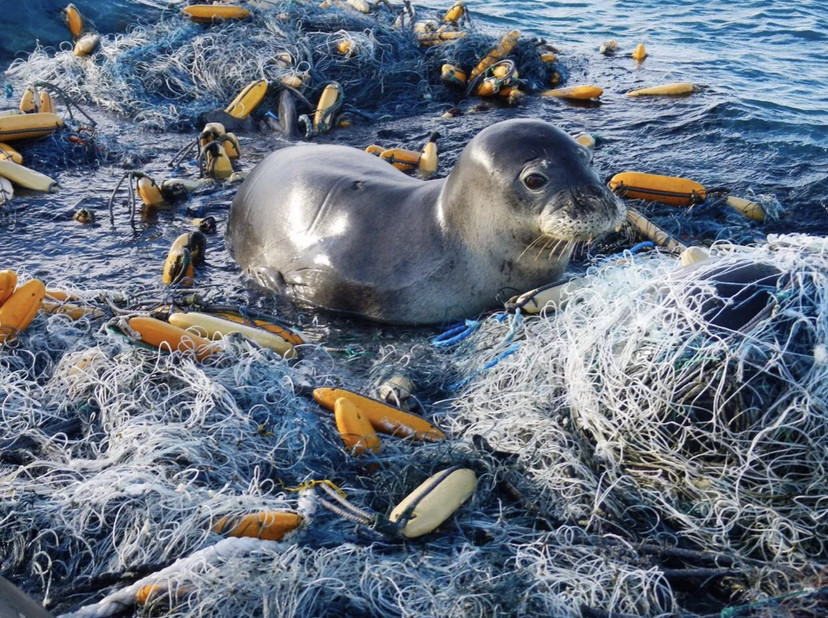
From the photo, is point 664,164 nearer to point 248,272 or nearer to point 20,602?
point 248,272

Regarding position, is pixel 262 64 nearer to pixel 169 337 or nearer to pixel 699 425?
pixel 169 337

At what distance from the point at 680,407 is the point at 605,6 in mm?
15206

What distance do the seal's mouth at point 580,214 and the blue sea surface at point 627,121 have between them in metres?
1.84

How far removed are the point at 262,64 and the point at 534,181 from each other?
6.13 m

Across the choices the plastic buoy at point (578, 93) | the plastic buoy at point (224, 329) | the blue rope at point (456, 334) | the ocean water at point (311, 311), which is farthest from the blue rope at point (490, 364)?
the plastic buoy at point (578, 93)

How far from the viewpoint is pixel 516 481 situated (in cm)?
392

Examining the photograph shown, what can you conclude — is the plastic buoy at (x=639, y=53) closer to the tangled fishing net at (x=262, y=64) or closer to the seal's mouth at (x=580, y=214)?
the tangled fishing net at (x=262, y=64)

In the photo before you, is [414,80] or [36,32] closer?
[414,80]

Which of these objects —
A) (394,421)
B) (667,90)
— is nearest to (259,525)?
(394,421)

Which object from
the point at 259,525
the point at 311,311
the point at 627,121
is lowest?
the point at 311,311

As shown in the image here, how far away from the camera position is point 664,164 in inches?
356

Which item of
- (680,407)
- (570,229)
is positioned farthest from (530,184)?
(680,407)

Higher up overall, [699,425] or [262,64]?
[262,64]

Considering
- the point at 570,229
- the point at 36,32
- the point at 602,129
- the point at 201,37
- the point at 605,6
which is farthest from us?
the point at 605,6
